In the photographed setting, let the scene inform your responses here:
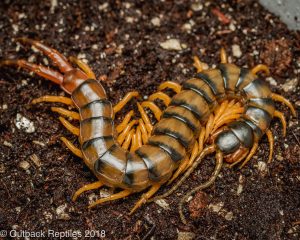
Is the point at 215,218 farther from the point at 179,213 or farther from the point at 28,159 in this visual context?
the point at 28,159

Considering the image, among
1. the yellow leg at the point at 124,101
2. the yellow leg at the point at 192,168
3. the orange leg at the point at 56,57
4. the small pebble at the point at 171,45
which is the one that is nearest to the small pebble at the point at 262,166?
the yellow leg at the point at 192,168

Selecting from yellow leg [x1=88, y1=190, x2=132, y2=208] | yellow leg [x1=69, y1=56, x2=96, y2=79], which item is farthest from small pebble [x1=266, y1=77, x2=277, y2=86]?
yellow leg [x1=88, y1=190, x2=132, y2=208]

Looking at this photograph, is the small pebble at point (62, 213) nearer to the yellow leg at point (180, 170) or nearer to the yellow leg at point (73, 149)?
the yellow leg at point (73, 149)

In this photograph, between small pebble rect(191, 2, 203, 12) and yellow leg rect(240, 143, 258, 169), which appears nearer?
yellow leg rect(240, 143, 258, 169)

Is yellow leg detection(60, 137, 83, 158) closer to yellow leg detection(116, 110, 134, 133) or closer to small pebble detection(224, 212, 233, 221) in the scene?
yellow leg detection(116, 110, 134, 133)

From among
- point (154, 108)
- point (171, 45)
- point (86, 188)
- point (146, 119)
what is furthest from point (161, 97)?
point (86, 188)
